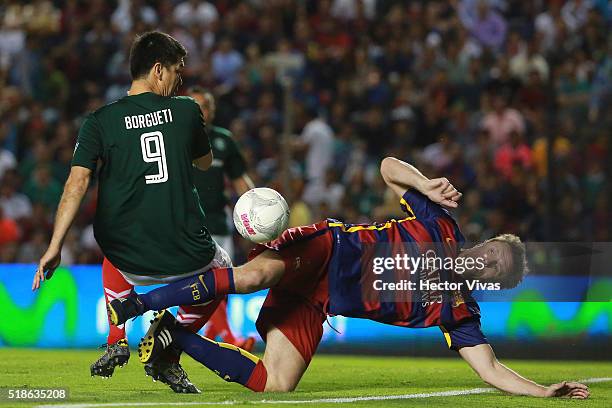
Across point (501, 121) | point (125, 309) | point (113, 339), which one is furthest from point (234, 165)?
point (501, 121)

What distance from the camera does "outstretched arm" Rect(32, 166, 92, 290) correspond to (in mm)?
6762

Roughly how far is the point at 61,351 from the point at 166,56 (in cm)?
529

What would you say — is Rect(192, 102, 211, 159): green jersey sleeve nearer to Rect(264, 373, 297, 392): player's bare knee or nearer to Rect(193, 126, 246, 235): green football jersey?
Rect(264, 373, 297, 392): player's bare knee

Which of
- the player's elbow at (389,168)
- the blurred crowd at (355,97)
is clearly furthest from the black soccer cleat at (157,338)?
the blurred crowd at (355,97)

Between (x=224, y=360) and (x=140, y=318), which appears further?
(x=140, y=318)

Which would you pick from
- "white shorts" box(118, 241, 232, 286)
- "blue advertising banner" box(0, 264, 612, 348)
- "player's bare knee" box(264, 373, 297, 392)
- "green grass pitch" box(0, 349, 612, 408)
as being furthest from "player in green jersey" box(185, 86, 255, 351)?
"player's bare knee" box(264, 373, 297, 392)

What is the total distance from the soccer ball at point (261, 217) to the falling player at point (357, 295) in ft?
0.24

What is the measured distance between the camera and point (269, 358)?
746cm

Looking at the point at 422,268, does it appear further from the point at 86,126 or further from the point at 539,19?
the point at 539,19

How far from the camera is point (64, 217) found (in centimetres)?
685

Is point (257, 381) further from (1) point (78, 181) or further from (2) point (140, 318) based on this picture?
(2) point (140, 318)

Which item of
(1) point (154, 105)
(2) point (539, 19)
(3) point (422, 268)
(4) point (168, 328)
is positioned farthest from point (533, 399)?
(2) point (539, 19)

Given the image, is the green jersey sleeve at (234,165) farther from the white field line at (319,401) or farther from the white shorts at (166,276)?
the white field line at (319,401)

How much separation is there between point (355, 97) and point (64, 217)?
10.2 metres
